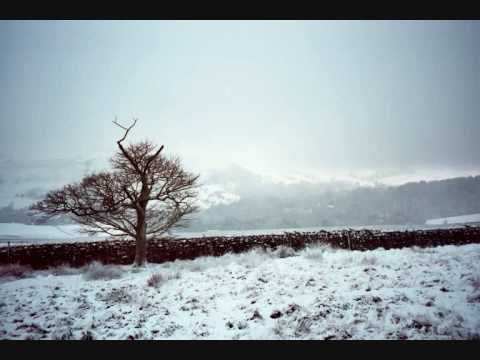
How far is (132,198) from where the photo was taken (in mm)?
12023

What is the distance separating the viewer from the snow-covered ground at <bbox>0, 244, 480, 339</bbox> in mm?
Answer: 5109

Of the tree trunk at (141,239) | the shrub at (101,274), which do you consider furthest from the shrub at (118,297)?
the tree trunk at (141,239)

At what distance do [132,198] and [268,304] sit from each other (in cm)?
851

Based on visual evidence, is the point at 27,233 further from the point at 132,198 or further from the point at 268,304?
the point at 268,304

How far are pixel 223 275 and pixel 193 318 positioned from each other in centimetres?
346

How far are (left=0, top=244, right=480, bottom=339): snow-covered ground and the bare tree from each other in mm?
3412

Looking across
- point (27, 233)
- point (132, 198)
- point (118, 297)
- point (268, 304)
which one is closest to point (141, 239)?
point (132, 198)

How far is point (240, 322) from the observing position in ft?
18.4

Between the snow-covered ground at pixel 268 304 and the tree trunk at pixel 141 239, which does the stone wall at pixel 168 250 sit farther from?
the snow-covered ground at pixel 268 304

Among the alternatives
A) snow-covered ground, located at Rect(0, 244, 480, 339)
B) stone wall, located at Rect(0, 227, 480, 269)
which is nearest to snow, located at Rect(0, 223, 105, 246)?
stone wall, located at Rect(0, 227, 480, 269)

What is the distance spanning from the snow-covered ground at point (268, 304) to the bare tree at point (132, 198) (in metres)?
3.41

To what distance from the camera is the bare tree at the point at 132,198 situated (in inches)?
468

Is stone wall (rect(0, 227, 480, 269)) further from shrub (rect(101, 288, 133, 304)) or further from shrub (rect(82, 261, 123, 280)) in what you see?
shrub (rect(101, 288, 133, 304))
